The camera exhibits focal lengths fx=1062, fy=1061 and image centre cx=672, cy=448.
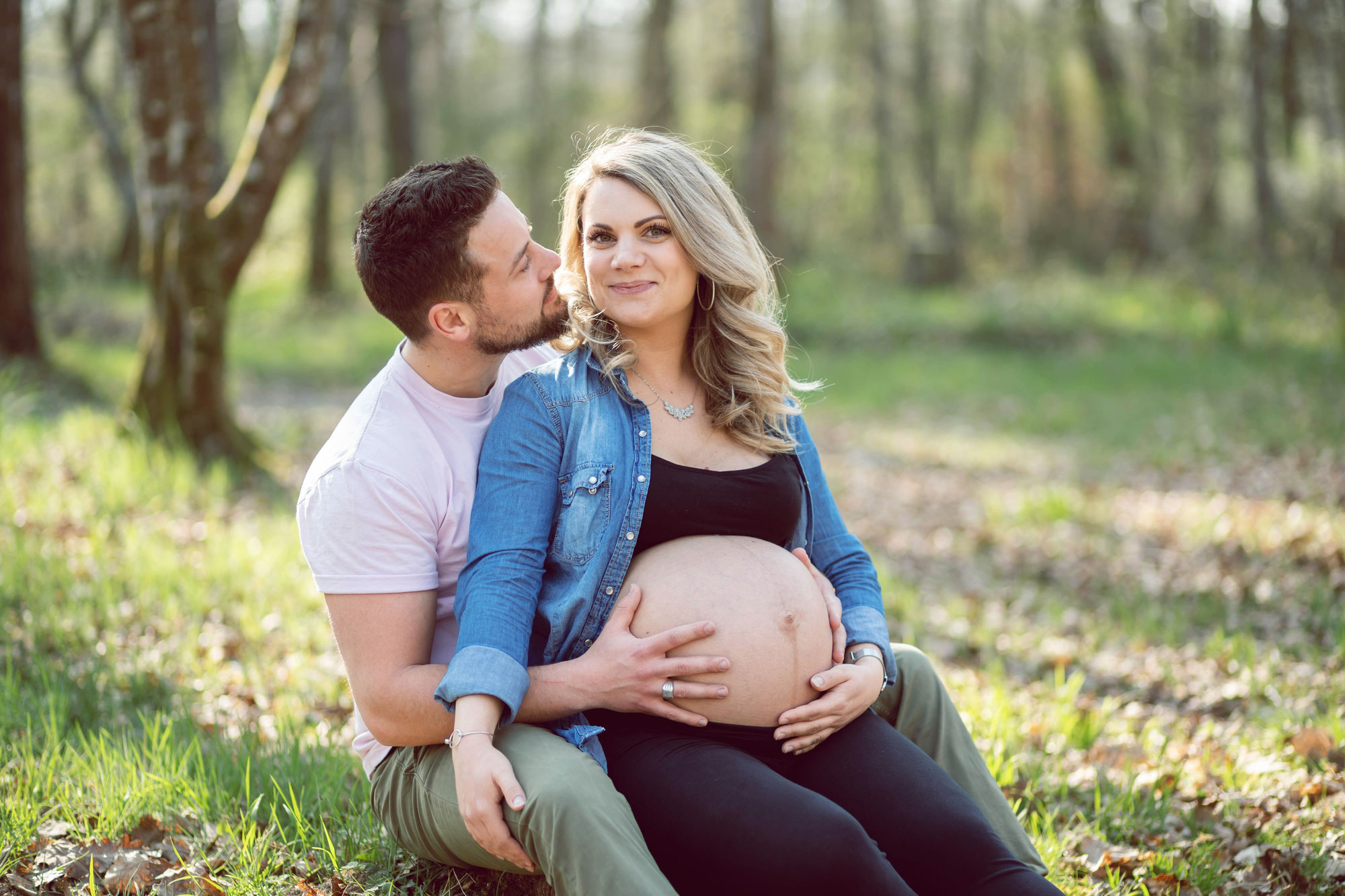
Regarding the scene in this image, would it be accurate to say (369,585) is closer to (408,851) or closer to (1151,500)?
(408,851)

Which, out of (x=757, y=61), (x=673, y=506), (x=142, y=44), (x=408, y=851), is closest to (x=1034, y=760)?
(x=673, y=506)

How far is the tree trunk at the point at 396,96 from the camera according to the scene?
16.4 metres

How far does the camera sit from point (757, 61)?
51.1 ft

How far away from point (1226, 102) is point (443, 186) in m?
25.8

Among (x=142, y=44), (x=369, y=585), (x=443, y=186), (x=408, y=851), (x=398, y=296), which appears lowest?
(x=408, y=851)

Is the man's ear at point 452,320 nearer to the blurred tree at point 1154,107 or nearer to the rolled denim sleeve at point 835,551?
the rolled denim sleeve at point 835,551

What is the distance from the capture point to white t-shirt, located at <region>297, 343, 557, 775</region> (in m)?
2.39

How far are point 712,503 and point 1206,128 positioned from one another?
1940 cm

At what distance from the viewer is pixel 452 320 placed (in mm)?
2629

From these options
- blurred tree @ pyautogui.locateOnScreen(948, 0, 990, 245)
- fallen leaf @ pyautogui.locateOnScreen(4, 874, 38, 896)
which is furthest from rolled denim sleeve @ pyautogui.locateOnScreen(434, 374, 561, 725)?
blurred tree @ pyautogui.locateOnScreen(948, 0, 990, 245)

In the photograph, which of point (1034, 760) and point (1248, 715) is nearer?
point (1034, 760)

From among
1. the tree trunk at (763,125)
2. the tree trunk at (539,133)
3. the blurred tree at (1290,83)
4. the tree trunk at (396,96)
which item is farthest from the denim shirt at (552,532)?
the tree trunk at (539,133)

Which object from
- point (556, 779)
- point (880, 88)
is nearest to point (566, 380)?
point (556, 779)

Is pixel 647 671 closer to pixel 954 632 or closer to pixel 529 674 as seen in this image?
pixel 529 674
